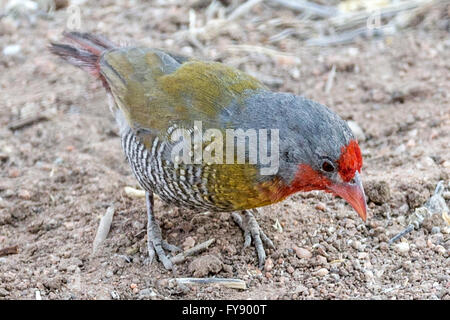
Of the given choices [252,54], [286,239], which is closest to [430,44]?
[252,54]

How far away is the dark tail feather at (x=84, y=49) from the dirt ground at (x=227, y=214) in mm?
806

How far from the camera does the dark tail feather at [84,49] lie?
5.56 meters

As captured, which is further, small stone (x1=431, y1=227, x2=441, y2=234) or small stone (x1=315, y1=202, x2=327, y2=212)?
small stone (x1=315, y1=202, x2=327, y2=212)

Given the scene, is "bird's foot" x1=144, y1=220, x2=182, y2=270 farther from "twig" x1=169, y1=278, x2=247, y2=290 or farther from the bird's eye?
the bird's eye

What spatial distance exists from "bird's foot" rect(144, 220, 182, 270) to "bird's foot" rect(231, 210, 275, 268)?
19.9 inches

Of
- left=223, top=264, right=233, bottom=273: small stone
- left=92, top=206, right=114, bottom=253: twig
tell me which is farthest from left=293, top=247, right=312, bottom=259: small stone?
left=92, top=206, right=114, bottom=253: twig

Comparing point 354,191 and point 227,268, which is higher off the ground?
point 354,191

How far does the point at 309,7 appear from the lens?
7.95m

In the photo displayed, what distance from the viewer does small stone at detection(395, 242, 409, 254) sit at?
447 cm

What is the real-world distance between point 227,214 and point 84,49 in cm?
187

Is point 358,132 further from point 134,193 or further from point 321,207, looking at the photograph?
point 134,193

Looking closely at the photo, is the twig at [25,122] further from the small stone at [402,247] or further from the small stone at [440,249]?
the small stone at [440,249]

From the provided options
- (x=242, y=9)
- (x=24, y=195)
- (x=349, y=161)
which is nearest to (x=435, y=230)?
(x=349, y=161)

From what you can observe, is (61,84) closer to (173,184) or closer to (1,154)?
(1,154)
